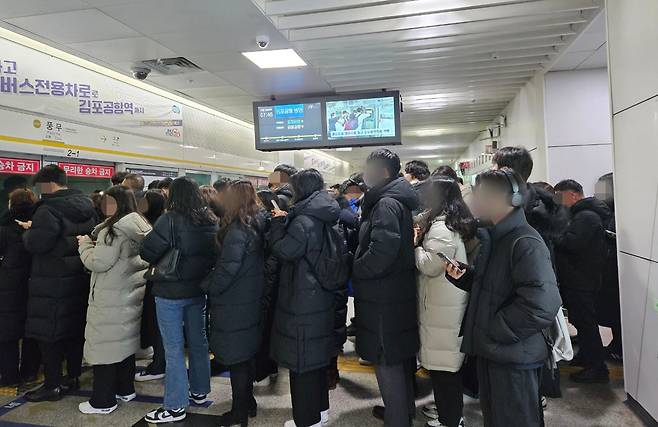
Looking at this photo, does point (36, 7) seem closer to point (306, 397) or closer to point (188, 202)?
point (188, 202)

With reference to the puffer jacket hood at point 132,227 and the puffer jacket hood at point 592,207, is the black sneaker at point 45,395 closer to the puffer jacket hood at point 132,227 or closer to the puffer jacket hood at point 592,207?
the puffer jacket hood at point 132,227

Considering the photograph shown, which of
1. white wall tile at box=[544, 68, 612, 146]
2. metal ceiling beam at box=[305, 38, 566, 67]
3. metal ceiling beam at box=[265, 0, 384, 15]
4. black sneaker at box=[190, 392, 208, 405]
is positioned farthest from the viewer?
white wall tile at box=[544, 68, 612, 146]

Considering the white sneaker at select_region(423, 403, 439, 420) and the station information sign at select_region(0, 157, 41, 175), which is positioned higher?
the station information sign at select_region(0, 157, 41, 175)

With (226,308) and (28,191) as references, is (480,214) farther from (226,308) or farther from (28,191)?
(28,191)

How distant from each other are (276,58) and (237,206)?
274cm

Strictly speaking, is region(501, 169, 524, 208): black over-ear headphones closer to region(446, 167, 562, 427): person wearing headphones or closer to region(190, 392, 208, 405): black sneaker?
region(446, 167, 562, 427): person wearing headphones

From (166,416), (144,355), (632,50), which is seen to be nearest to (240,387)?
(166,416)

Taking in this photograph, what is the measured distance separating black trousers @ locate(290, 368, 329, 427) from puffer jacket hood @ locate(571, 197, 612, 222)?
241 cm

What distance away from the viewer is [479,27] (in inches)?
155

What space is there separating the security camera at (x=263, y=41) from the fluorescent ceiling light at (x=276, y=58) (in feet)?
0.91

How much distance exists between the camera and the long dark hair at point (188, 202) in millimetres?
2572

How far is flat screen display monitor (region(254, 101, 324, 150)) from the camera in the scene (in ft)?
18.4

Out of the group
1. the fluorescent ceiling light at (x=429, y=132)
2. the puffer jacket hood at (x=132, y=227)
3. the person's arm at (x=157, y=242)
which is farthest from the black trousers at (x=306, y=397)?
the fluorescent ceiling light at (x=429, y=132)

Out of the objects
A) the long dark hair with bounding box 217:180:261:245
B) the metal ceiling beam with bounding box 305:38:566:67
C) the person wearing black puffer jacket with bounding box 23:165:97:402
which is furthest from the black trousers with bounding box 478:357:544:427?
the metal ceiling beam with bounding box 305:38:566:67
